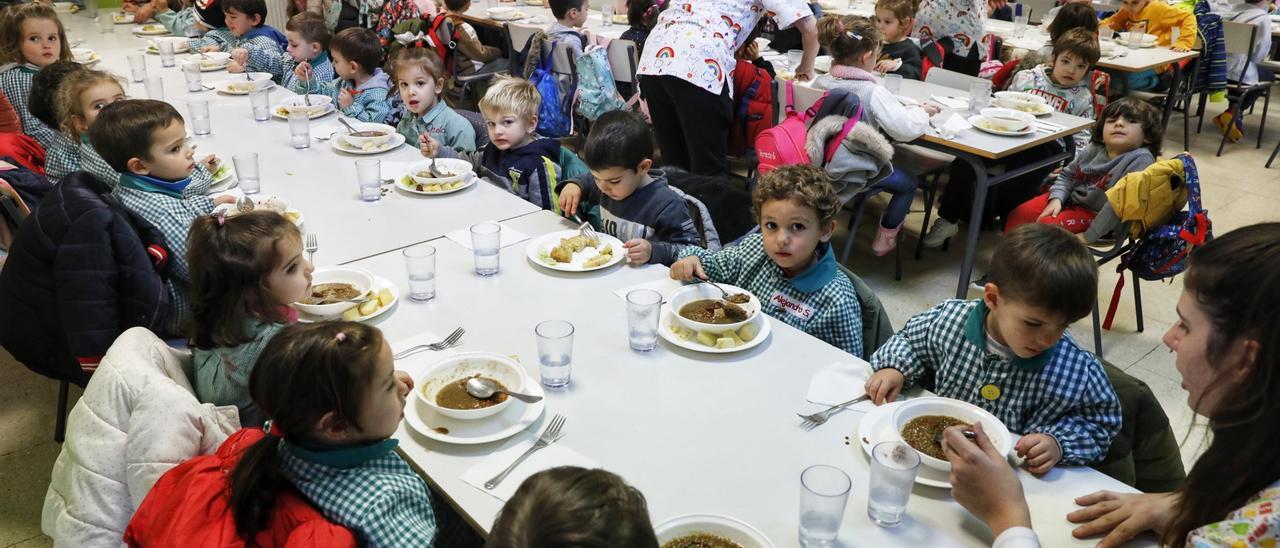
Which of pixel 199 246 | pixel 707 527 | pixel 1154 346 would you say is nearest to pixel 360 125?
pixel 199 246

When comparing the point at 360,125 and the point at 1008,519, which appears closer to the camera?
the point at 1008,519

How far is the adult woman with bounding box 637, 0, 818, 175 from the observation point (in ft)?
13.0

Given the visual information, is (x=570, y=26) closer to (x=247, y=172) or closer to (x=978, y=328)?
(x=247, y=172)

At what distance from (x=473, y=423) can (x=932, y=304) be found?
Result: 284 centimetres

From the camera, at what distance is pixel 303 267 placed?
1.95m

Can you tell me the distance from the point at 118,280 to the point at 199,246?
18.2 inches

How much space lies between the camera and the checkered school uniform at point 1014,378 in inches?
62.5

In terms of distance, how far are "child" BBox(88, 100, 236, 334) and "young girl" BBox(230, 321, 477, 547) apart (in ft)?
3.85

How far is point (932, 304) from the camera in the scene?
3898mm

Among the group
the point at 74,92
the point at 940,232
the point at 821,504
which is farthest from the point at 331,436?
the point at 940,232

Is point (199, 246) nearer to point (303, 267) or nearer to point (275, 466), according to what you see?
point (303, 267)

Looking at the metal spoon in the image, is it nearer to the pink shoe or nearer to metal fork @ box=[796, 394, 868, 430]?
metal fork @ box=[796, 394, 868, 430]

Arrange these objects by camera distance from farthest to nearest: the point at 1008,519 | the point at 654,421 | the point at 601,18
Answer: the point at 601,18 < the point at 654,421 < the point at 1008,519

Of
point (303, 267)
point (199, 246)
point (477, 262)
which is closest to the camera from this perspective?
point (199, 246)
